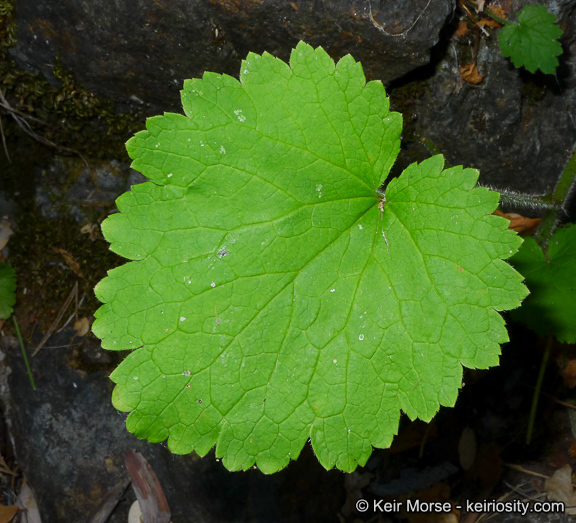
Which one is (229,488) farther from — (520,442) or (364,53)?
(364,53)

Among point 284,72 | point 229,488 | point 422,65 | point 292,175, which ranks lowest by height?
point 229,488

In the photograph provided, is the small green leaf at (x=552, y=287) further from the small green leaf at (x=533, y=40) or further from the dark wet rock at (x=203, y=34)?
the dark wet rock at (x=203, y=34)

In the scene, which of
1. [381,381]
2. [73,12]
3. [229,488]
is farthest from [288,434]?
[73,12]

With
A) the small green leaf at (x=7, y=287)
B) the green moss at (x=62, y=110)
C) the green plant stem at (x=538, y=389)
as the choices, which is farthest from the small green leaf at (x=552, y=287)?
the small green leaf at (x=7, y=287)

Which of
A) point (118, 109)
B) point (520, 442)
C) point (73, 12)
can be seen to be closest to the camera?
point (73, 12)

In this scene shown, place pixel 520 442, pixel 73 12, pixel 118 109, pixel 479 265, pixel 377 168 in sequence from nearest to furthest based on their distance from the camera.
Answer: pixel 479 265 → pixel 377 168 → pixel 73 12 → pixel 118 109 → pixel 520 442

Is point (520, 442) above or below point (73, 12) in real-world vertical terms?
below

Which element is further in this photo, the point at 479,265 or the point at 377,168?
the point at 377,168
